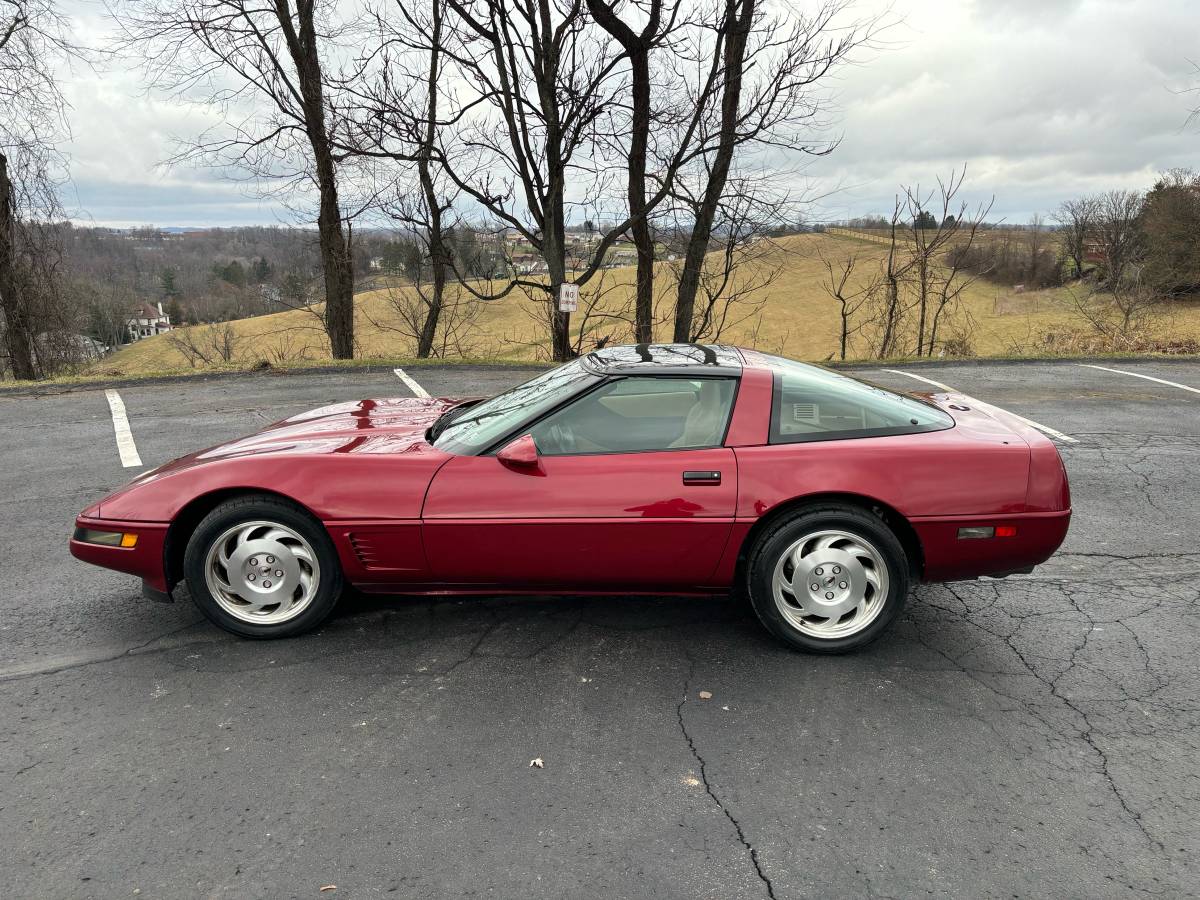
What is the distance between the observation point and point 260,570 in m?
3.42

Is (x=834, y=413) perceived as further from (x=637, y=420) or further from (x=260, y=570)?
(x=260, y=570)

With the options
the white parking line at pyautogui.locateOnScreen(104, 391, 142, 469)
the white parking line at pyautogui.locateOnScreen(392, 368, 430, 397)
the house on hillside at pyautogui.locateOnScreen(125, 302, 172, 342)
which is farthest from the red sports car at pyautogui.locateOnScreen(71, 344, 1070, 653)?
the house on hillside at pyautogui.locateOnScreen(125, 302, 172, 342)

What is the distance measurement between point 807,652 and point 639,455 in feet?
3.68

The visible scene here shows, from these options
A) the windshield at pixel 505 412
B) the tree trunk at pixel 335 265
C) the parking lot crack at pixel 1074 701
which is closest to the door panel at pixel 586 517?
the windshield at pixel 505 412

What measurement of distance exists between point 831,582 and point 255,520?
2.50 meters

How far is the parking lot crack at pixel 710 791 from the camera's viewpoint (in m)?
2.17

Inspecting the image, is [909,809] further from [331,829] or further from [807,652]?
[331,829]

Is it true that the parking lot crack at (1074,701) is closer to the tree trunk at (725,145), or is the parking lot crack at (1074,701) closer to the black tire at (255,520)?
the black tire at (255,520)

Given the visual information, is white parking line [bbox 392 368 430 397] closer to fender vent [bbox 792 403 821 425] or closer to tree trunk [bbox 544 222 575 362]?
tree trunk [bbox 544 222 575 362]

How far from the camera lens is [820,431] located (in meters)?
3.43

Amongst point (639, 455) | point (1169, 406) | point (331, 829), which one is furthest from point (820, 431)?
point (1169, 406)

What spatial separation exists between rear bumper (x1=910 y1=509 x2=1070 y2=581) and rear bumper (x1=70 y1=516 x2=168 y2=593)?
3.26 metres

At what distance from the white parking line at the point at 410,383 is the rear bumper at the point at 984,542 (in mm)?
7345

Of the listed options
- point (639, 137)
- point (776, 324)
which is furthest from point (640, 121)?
point (776, 324)
